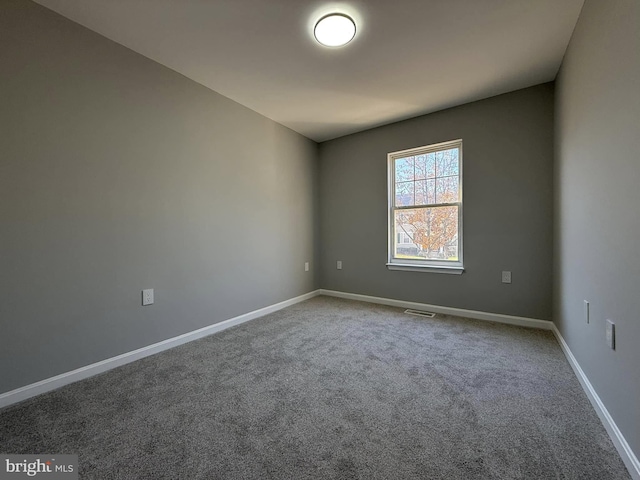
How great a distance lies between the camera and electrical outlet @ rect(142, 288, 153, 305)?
214 cm

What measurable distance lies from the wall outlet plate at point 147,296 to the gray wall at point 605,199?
2850 mm

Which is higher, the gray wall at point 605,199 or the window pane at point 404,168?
the window pane at point 404,168

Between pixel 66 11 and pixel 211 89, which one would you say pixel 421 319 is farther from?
pixel 66 11

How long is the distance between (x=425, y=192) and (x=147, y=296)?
3.12 metres

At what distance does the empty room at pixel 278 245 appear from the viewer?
1198mm

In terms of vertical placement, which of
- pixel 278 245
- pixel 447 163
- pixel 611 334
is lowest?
pixel 611 334

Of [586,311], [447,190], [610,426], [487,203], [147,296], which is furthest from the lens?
[447,190]

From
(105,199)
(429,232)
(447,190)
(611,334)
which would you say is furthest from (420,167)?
(105,199)

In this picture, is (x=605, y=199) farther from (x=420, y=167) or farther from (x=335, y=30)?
(x=420, y=167)

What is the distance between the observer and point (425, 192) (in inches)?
131

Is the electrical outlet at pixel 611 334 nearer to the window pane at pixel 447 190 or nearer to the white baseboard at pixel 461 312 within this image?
the white baseboard at pixel 461 312

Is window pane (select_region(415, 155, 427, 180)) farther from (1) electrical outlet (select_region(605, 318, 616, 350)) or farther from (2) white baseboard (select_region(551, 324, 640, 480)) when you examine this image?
(1) electrical outlet (select_region(605, 318, 616, 350))

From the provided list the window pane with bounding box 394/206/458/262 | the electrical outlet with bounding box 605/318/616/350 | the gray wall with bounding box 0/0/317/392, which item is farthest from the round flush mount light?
the electrical outlet with bounding box 605/318/616/350

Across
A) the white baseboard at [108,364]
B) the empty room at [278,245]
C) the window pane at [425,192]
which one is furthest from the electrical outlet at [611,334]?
the white baseboard at [108,364]
